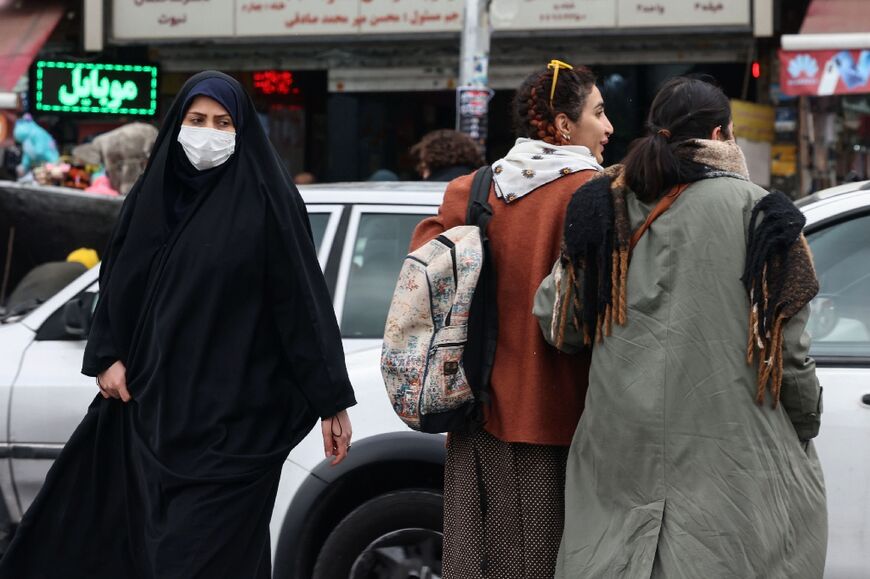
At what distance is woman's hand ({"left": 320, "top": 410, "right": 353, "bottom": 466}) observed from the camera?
341 cm

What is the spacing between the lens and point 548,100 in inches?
129

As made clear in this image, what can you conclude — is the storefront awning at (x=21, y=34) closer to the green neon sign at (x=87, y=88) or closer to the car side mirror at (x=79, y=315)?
the green neon sign at (x=87, y=88)

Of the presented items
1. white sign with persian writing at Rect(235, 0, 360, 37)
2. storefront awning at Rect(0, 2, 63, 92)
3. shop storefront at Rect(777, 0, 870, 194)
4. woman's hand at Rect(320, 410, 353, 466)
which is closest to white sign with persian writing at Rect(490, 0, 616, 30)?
white sign with persian writing at Rect(235, 0, 360, 37)

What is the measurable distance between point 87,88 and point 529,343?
9.51m

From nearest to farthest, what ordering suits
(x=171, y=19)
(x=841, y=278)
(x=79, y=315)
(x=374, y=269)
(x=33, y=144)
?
(x=841, y=278)
(x=79, y=315)
(x=374, y=269)
(x=33, y=144)
(x=171, y=19)

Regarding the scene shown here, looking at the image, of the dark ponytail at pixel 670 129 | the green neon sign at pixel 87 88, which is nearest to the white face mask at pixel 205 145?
the dark ponytail at pixel 670 129

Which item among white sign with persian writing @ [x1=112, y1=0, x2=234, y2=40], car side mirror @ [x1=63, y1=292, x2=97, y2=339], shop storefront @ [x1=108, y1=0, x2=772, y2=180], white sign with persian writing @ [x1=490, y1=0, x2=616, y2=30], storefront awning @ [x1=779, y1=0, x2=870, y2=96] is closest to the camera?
car side mirror @ [x1=63, y1=292, x2=97, y2=339]

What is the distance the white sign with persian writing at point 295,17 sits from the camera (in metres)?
12.5

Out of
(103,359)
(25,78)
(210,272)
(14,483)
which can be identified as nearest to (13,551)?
(103,359)

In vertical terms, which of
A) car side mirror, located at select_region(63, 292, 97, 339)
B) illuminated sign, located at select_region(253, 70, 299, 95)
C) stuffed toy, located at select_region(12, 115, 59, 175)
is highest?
illuminated sign, located at select_region(253, 70, 299, 95)

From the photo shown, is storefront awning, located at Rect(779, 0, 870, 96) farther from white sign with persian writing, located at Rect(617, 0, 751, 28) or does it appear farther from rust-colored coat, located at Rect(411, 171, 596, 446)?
rust-colored coat, located at Rect(411, 171, 596, 446)

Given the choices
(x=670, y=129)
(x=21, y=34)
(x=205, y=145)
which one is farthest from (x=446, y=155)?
(x=21, y=34)

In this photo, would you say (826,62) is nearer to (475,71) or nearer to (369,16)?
(475,71)

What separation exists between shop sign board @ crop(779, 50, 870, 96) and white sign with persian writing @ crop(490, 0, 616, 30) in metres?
2.05
